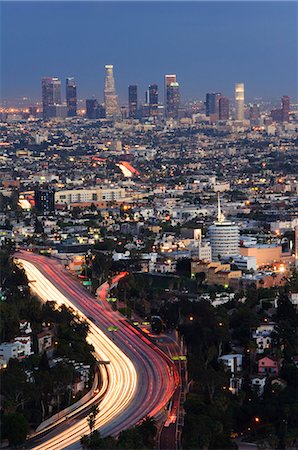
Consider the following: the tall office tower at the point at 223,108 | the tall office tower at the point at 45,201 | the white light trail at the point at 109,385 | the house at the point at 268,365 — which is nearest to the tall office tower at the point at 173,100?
the tall office tower at the point at 223,108

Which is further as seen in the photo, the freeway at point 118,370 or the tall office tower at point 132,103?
the tall office tower at point 132,103

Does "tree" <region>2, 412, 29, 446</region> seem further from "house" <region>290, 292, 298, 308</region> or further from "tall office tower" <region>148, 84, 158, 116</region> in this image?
"tall office tower" <region>148, 84, 158, 116</region>

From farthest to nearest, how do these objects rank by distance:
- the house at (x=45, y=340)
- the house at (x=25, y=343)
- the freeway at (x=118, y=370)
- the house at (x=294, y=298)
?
1. the house at (x=294, y=298)
2. the house at (x=45, y=340)
3. the house at (x=25, y=343)
4. the freeway at (x=118, y=370)

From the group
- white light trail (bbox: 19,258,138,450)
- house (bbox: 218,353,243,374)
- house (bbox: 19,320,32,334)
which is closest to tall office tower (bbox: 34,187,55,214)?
white light trail (bbox: 19,258,138,450)

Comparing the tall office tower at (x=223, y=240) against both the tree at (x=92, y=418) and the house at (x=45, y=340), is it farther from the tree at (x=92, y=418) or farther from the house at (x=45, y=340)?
the tree at (x=92, y=418)

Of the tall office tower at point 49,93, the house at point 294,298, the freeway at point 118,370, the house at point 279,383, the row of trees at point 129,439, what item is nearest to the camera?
the row of trees at point 129,439

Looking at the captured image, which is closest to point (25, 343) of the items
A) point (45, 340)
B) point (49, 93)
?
point (45, 340)

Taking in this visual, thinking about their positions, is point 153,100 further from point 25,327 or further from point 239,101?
point 25,327
